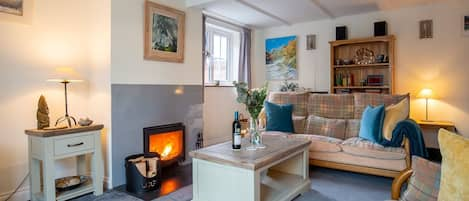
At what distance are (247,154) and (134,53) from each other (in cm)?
183

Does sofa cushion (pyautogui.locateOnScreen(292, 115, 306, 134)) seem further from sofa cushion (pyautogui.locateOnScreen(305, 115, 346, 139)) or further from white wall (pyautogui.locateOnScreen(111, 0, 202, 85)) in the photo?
white wall (pyautogui.locateOnScreen(111, 0, 202, 85))

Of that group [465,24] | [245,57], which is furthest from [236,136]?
[465,24]

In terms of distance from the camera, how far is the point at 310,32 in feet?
18.0

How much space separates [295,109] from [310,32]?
2029 mm

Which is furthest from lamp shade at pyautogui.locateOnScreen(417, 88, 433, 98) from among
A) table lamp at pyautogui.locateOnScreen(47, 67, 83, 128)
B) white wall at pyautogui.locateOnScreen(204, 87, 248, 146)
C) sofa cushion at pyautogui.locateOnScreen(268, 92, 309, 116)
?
table lamp at pyautogui.locateOnScreen(47, 67, 83, 128)

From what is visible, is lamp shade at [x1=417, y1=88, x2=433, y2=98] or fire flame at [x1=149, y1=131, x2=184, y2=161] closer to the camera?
fire flame at [x1=149, y1=131, x2=184, y2=161]

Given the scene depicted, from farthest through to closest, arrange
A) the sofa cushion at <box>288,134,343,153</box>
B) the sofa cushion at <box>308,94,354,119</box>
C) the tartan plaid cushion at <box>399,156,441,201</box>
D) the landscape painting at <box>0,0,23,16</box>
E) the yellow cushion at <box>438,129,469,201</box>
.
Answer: the sofa cushion at <box>308,94,354,119</box>
the sofa cushion at <box>288,134,343,153</box>
the landscape painting at <box>0,0,23,16</box>
the tartan plaid cushion at <box>399,156,441,201</box>
the yellow cushion at <box>438,129,469,201</box>

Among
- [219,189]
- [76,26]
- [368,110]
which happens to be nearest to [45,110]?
[76,26]

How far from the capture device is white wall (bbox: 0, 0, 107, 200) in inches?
102

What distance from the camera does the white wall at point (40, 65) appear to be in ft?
8.52

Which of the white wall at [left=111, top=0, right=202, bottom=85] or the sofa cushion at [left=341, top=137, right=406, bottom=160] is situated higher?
the white wall at [left=111, top=0, right=202, bottom=85]

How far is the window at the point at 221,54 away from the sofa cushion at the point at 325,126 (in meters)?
1.82

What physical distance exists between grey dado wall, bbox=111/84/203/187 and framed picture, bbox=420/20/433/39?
375 cm

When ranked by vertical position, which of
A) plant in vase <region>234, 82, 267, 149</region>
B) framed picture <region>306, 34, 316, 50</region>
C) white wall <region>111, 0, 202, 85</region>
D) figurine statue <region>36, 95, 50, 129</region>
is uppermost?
framed picture <region>306, 34, 316, 50</region>
